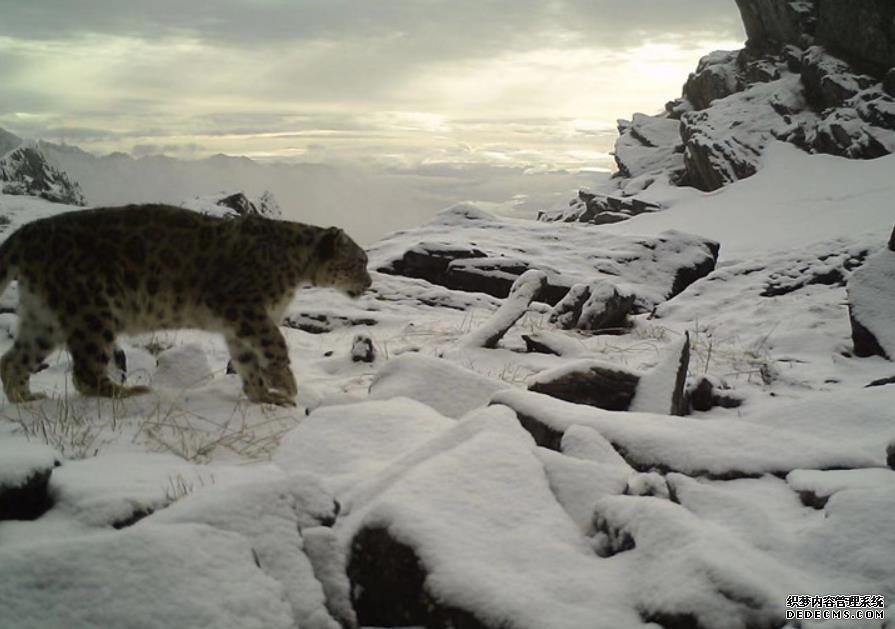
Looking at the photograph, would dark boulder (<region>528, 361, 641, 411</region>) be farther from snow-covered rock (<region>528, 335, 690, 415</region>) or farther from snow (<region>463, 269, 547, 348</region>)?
snow (<region>463, 269, 547, 348</region>)

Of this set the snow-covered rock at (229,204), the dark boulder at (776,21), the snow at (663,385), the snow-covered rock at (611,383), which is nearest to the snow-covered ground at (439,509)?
the snow at (663,385)

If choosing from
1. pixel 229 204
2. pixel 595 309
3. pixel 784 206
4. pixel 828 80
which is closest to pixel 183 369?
pixel 595 309

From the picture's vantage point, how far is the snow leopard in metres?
5.98

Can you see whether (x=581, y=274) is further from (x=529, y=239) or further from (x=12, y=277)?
(x=12, y=277)

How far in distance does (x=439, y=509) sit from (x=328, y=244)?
497 cm

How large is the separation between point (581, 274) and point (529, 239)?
2639 millimetres

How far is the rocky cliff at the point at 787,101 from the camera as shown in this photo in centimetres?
2836

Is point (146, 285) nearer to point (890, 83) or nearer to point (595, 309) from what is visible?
point (595, 309)

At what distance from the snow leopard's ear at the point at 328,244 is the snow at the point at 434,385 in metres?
2.22

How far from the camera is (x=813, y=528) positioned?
3.08m

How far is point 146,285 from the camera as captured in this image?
6.39m

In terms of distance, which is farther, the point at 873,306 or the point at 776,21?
the point at 776,21

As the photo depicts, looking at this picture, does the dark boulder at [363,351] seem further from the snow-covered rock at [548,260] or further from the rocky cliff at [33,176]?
the rocky cliff at [33,176]

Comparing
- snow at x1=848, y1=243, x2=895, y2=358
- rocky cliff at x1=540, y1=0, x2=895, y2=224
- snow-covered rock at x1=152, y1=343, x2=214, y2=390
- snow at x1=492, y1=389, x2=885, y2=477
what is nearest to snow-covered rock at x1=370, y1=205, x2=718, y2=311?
snow at x1=848, y1=243, x2=895, y2=358
